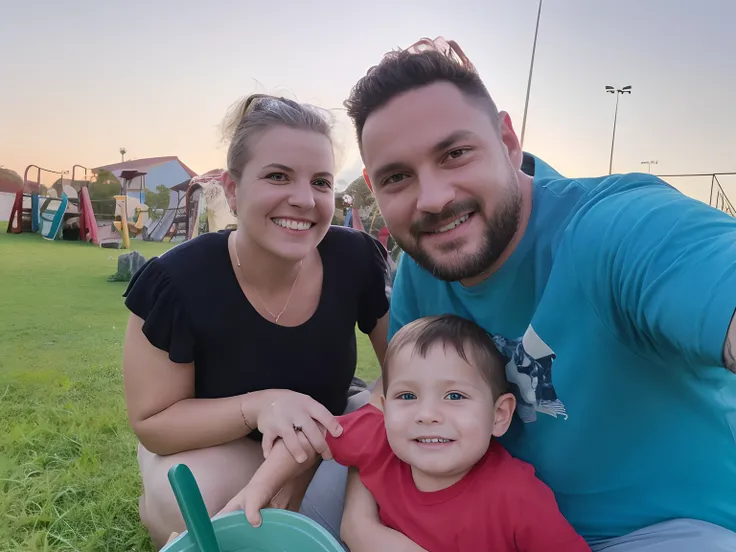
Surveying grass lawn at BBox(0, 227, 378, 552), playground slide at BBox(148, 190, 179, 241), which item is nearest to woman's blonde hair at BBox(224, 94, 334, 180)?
grass lawn at BBox(0, 227, 378, 552)

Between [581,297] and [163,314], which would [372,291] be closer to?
[163,314]

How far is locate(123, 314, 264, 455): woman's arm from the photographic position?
1.33 meters

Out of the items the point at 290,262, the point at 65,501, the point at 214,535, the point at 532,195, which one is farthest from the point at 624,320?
the point at 65,501

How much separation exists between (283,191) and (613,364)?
2.89 feet

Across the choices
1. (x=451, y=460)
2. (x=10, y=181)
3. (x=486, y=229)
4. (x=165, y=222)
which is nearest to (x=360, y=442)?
(x=451, y=460)

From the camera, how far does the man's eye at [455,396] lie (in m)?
0.98

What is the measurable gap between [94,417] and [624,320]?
2418mm

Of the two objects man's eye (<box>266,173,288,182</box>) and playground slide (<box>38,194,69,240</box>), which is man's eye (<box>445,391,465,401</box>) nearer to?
man's eye (<box>266,173,288,182</box>)

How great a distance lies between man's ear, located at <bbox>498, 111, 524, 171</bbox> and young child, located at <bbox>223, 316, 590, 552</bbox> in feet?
1.24

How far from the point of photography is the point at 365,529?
3.37 feet

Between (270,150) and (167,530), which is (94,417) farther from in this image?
(270,150)

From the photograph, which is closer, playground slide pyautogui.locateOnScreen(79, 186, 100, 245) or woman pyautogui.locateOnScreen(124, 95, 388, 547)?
woman pyautogui.locateOnScreen(124, 95, 388, 547)

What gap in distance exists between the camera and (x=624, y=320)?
786 millimetres

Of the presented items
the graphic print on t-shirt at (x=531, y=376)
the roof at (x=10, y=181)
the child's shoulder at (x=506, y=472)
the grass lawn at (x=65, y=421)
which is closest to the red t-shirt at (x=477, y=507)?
the child's shoulder at (x=506, y=472)
